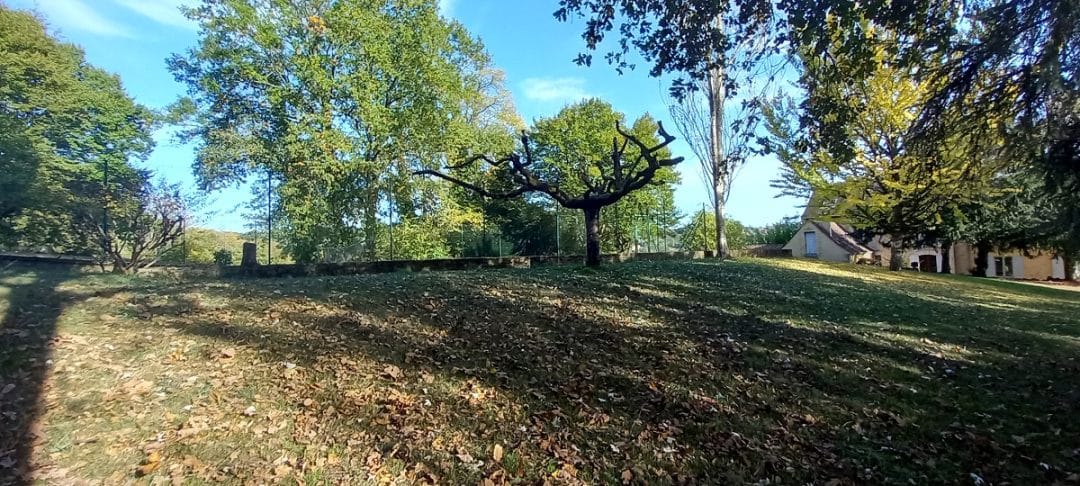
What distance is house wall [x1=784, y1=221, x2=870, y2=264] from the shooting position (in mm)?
25191

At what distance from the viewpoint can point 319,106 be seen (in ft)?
52.6

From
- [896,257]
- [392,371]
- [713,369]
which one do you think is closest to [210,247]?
[392,371]

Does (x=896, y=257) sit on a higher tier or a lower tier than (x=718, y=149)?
lower

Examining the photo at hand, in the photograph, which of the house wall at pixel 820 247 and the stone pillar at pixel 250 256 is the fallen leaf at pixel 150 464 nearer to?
the stone pillar at pixel 250 256

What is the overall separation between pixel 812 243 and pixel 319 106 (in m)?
24.2

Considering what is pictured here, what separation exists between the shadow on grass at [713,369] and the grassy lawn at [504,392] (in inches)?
1.0

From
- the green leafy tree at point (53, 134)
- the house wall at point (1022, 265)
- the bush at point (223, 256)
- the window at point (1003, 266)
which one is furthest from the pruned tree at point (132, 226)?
the window at point (1003, 266)

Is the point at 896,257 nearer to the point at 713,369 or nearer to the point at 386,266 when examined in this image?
the point at 713,369

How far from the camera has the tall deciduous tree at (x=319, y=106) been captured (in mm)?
15141

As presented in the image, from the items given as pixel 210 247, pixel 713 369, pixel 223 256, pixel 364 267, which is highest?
pixel 210 247

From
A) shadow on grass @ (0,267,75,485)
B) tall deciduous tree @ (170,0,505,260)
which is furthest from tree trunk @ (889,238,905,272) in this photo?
shadow on grass @ (0,267,75,485)

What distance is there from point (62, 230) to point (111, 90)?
938 centimetres

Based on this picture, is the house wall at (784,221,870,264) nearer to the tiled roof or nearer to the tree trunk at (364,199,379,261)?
the tiled roof

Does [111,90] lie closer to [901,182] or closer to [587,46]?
[587,46]
